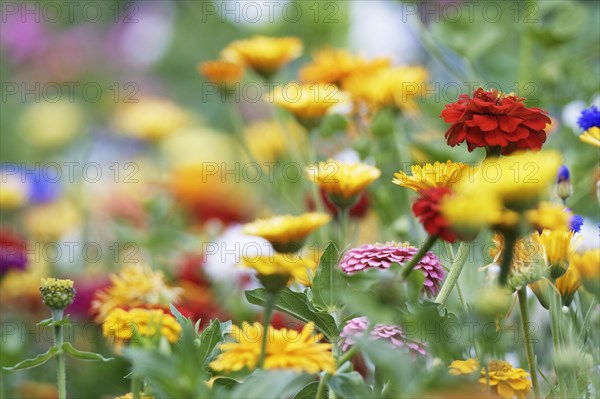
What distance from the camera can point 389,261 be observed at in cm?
59

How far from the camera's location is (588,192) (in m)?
1.00

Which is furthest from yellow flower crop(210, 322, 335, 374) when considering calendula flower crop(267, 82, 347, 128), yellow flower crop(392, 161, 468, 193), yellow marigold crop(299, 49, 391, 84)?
yellow marigold crop(299, 49, 391, 84)

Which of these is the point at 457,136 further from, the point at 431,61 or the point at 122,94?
the point at 122,94

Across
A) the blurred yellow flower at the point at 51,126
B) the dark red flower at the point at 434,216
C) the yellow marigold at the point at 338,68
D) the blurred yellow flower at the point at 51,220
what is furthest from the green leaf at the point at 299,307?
the blurred yellow flower at the point at 51,126

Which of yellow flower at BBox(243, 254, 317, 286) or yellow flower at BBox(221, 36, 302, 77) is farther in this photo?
yellow flower at BBox(221, 36, 302, 77)

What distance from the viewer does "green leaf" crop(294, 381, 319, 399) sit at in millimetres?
560

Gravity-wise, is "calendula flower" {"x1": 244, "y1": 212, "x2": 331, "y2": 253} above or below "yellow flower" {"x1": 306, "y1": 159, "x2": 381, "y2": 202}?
below

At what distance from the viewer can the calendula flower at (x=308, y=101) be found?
0.85 meters

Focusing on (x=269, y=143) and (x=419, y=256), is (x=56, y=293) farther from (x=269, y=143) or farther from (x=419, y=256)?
(x=269, y=143)

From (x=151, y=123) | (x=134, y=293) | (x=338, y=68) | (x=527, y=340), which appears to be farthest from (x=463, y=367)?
(x=151, y=123)

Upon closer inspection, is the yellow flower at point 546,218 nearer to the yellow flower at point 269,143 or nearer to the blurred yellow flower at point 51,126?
the yellow flower at point 269,143

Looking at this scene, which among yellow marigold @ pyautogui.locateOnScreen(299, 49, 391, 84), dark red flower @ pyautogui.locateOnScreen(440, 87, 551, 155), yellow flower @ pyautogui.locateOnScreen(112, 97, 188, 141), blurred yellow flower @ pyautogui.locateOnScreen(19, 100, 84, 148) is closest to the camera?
dark red flower @ pyautogui.locateOnScreen(440, 87, 551, 155)

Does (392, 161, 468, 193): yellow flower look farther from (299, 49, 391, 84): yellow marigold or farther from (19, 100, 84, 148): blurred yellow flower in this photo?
(19, 100, 84, 148): blurred yellow flower

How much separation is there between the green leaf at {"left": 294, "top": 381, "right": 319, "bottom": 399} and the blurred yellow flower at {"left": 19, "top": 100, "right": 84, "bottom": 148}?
4.13 ft
